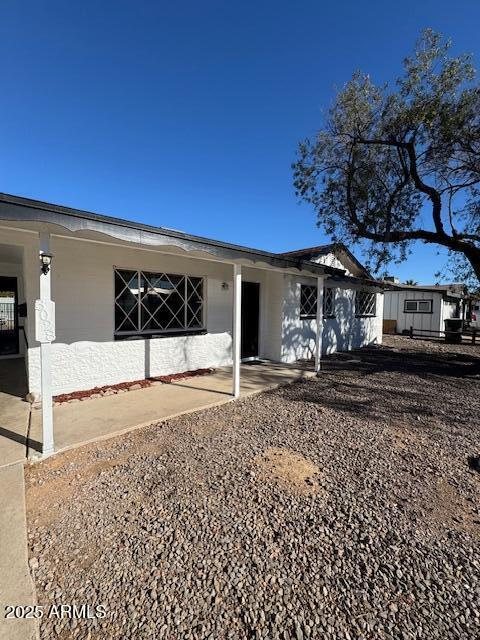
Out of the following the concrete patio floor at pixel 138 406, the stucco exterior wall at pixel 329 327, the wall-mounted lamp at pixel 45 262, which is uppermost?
the wall-mounted lamp at pixel 45 262

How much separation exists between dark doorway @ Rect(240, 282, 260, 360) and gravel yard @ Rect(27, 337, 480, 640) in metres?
4.16

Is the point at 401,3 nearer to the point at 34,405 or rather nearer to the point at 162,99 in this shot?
the point at 162,99

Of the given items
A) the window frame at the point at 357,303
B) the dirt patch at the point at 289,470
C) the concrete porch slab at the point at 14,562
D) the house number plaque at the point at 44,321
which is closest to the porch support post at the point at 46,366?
the house number plaque at the point at 44,321

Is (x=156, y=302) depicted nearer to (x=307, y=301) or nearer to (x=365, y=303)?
(x=307, y=301)

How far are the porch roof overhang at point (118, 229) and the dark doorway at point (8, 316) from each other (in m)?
6.48

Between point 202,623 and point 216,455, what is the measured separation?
6.05 ft

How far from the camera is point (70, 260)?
525 cm

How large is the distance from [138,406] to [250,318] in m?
4.41

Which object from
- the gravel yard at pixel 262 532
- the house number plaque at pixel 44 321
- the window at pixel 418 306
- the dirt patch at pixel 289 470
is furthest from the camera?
the window at pixel 418 306

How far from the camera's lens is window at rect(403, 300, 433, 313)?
19.1m

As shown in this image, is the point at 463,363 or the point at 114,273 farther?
the point at 463,363

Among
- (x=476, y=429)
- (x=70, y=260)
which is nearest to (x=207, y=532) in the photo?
(x=476, y=429)

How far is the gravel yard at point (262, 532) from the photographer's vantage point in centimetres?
164

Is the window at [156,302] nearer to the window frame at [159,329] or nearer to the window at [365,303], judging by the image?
the window frame at [159,329]
